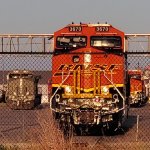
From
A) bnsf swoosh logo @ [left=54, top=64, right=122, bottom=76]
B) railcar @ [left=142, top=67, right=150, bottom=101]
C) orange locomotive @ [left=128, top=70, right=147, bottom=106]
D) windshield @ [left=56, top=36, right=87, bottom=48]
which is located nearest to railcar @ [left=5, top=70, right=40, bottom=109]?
orange locomotive @ [left=128, top=70, right=147, bottom=106]

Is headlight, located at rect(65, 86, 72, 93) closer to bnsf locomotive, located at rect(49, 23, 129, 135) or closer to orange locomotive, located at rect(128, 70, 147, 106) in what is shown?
bnsf locomotive, located at rect(49, 23, 129, 135)

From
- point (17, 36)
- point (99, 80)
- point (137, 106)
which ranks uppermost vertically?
point (17, 36)

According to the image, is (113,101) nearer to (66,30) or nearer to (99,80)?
(99,80)

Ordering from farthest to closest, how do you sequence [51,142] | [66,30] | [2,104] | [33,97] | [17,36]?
[2,104], [33,97], [66,30], [17,36], [51,142]

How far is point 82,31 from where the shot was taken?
1822 centimetres

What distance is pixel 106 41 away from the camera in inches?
712

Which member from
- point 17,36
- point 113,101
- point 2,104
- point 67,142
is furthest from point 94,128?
point 2,104

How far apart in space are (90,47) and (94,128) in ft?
9.55

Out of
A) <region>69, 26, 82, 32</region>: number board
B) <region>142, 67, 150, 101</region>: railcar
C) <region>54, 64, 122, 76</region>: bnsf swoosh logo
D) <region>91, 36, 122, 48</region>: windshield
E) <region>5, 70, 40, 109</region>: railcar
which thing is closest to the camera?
<region>91, 36, 122, 48</region>: windshield

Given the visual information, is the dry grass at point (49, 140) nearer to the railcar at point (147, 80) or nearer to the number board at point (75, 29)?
the number board at point (75, 29)

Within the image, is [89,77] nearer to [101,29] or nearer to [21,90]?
[101,29]

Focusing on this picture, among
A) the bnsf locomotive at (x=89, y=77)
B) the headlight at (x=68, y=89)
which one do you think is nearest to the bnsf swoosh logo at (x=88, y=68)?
the bnsf locomotive at (x=89, y=77)

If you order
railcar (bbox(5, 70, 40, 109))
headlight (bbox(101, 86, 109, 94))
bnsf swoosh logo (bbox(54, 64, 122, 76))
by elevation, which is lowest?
railcar (bbox(5, 70, 40, 109))

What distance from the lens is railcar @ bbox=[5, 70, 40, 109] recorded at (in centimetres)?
4272
